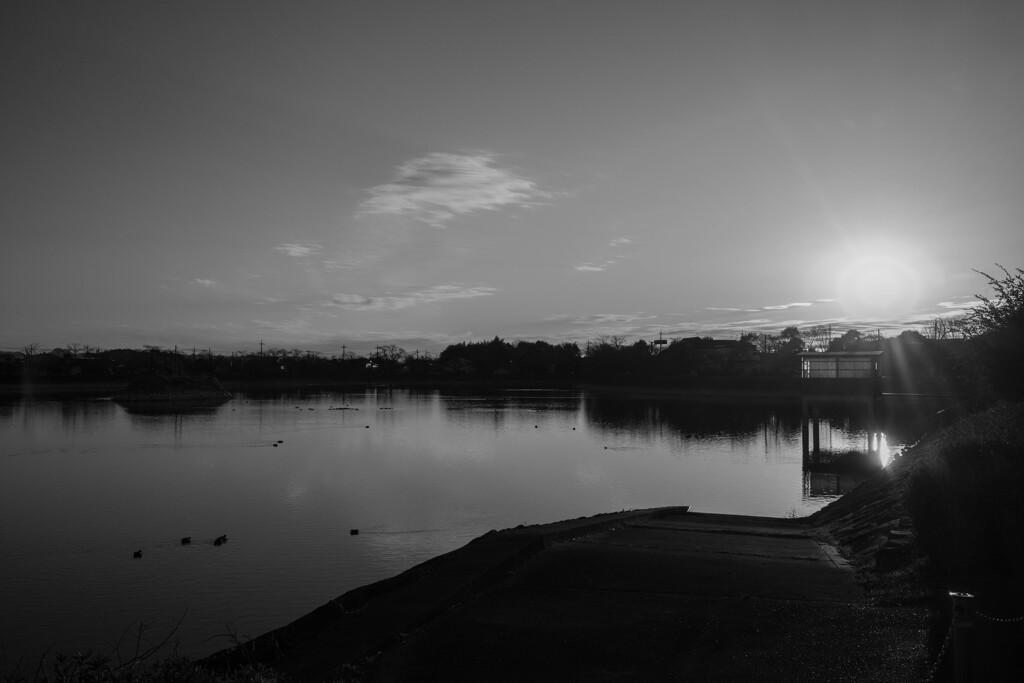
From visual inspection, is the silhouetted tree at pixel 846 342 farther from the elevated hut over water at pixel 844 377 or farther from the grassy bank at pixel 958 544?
the grassy bank at pixel 958 544

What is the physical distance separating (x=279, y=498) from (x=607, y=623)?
17826 mm

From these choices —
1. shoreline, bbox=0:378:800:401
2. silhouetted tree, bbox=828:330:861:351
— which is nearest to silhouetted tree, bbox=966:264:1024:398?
shoreline, bbox=0:378:800:401

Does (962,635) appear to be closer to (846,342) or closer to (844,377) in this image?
(844,377)

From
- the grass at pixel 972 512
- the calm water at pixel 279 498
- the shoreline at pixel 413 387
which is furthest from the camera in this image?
the shoreline at pixel 413 387

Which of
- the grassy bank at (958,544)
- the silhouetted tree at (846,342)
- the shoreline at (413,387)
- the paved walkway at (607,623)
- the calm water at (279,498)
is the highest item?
the silhouetted tree at (846,342)

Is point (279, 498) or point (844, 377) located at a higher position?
point (844, 377)

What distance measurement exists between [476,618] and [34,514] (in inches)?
711

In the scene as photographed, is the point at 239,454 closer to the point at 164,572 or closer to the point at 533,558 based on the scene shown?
the point at 164,572

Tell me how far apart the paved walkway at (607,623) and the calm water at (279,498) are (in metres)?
1.70

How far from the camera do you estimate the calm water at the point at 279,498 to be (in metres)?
13.2

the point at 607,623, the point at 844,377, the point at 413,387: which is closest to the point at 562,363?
the point at 413,387

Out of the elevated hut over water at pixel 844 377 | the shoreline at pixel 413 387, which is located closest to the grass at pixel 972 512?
the elevated hut over water at pixel 844 377

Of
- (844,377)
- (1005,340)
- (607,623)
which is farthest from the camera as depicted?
(844,377)

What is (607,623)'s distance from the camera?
847 cm
